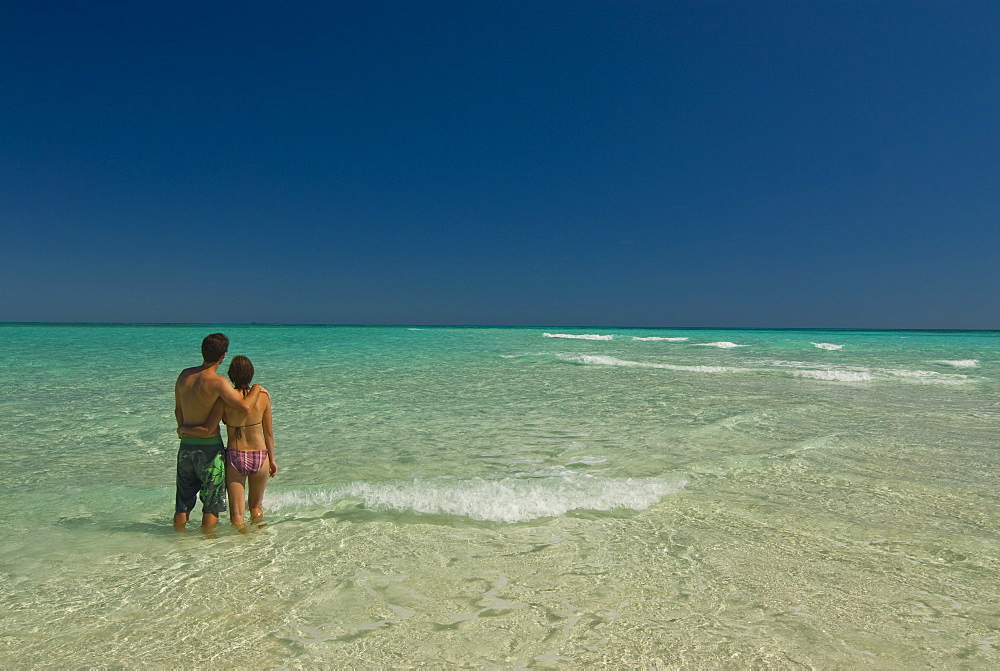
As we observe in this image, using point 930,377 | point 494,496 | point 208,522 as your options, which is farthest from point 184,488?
point 930,377

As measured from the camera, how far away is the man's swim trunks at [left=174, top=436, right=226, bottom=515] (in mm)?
4219

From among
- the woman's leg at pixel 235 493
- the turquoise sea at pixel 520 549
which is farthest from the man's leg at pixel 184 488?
the woman's leg at pixel 235 493

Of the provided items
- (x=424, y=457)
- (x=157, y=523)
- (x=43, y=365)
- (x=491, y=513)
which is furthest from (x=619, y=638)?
(x=43, y=365)

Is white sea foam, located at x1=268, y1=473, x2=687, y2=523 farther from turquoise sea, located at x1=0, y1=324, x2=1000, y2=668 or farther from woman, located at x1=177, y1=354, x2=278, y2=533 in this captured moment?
woman, located at x1=177, y1=354, x2=278, y2=533

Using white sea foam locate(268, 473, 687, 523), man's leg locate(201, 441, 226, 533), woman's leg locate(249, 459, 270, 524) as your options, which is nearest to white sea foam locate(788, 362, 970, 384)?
white sea foam locate(268, 473, 687, 523)

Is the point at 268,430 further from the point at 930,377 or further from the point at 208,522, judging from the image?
the point at 930,377

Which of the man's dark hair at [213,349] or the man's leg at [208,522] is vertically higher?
the man's dark hair at [213,349]

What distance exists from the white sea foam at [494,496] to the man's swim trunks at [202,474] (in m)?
0.70

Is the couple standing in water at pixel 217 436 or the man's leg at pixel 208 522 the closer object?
the couple standing in water at pixel 217 436

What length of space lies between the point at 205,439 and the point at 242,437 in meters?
0.27

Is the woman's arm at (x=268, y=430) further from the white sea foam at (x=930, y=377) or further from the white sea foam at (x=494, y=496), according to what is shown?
the white sea foam at (x=930, y=377)

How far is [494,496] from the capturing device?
205 inches

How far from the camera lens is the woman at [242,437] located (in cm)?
417

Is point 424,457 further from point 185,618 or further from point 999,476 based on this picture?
point 999,476
